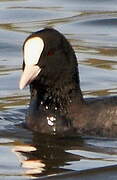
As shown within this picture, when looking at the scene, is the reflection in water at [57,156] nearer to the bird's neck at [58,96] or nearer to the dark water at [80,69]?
the dark water at [80,69]

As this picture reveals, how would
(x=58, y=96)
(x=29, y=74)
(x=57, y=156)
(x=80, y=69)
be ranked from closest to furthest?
(x=57, y=156), (x=29, y=74), (x=58, y=96), (x=80, y=69)

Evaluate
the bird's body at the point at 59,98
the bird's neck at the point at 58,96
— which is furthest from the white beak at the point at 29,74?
the bird's neck at the point at 58,96

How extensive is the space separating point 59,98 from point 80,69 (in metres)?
2.65

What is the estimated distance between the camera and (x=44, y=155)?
38.3 ft

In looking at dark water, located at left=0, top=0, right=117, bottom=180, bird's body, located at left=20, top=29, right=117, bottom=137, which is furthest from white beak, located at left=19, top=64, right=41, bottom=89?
dark water, located at left=0, top=0, right=117, bottom=180

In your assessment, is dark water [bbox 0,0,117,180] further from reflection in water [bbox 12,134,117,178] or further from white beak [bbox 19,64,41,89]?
white beak [bbox 19,64,41,89]

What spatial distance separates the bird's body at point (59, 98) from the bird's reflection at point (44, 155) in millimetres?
250

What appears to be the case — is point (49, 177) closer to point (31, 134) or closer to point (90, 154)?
point (90, 154)

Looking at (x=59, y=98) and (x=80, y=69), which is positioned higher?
(x=80, y=69)

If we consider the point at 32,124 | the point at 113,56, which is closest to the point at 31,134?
the point at 32,124

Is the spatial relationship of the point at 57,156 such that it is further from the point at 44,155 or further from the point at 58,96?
the point at 58,96

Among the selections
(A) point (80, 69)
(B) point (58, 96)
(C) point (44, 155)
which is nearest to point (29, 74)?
(B) point (58, 96)

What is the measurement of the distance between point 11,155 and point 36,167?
62 centimetres

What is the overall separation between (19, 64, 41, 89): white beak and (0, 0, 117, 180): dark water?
69 centimetres
